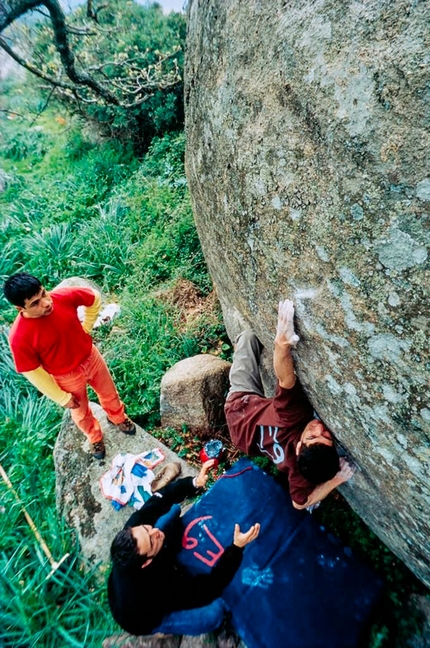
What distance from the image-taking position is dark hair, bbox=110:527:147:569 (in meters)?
2.21

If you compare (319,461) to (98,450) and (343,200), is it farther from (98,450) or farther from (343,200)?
(98,450)

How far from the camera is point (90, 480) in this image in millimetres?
3740

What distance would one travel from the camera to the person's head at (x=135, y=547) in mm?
2221

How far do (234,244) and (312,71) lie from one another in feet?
3.73

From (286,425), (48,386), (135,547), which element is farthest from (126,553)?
(48,386)

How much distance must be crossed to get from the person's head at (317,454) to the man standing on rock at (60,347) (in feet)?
6.65

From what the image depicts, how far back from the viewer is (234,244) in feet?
8.54

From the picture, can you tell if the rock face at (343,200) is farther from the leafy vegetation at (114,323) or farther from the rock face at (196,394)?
the leafy vegetation at (114,323)

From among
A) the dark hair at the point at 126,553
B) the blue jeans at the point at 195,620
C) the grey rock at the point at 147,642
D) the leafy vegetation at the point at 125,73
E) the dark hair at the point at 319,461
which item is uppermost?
the leafy vegetation at the point at 125,73

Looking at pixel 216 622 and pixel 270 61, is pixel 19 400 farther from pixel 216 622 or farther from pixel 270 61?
pixel 270 61

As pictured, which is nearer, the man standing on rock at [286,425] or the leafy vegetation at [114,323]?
the man standing on rock at [286,425]

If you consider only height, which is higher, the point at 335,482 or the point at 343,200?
the point at 343,200

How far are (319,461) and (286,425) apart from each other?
356 mm

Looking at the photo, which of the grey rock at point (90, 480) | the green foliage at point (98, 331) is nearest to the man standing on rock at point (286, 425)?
the grey rock at point (90, 480)
